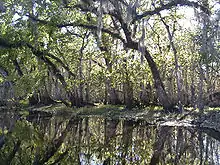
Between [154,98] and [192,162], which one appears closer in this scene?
[192,162]

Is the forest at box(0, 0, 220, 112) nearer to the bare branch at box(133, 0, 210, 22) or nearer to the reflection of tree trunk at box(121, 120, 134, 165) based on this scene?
the bare branch at box(133, 0, 210, 22)

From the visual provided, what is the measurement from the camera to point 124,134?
12922mm

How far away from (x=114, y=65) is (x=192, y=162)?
1352cm

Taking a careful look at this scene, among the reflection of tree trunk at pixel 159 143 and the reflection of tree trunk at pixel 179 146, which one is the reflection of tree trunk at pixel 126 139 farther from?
the reflection of tree trunk at pixel 179 146

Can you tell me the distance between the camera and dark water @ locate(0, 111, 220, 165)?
841cm

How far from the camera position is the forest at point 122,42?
15766 mm

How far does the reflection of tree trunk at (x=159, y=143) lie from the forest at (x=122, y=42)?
3.89m

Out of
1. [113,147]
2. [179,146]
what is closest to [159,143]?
[179,146]

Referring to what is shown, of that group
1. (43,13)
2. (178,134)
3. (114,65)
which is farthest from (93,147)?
(114,65)

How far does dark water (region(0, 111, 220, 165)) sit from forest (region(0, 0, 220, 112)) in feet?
14.1

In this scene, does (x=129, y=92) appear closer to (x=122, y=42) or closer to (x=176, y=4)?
(x=122, y=42)

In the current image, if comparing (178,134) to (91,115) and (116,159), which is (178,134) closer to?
(116,159)

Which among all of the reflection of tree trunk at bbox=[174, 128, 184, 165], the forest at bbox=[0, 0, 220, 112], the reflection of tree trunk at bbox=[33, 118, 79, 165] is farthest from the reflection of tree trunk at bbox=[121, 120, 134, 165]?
the forest at bbox=[0, 0, 220, 112]

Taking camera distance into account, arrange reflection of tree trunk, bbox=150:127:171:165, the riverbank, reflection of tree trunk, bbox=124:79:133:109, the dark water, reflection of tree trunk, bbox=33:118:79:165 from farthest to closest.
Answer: reflection of tree trunk, bbox=124:79:133:109, the riverbank, reflection of tree trunk, bbox=33:118:79:165, the dark water, reflection of tree trunk, bbox=150:127:171:165
